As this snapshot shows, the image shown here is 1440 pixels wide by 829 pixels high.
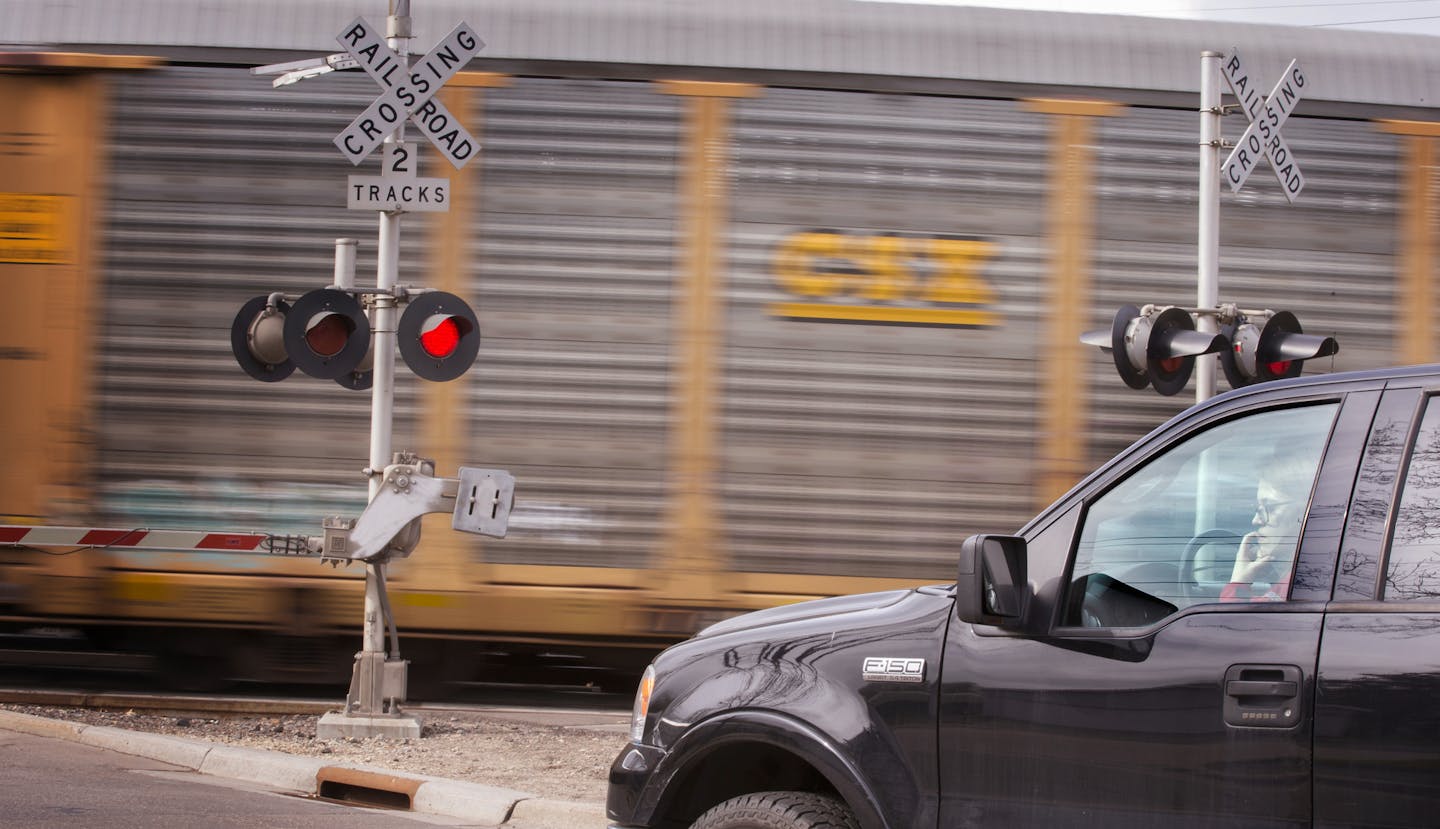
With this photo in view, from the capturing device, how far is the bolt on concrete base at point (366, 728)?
352 inches

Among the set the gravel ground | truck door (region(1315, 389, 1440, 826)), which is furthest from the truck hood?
the gravel ground

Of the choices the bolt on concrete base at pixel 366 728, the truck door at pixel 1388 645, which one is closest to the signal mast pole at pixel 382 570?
the bolt on concrete base at pixel 366 728

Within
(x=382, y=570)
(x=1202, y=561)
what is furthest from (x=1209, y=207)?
(x=1202, y=561)

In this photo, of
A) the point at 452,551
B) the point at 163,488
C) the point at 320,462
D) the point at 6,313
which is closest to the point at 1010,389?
the point at 452,551

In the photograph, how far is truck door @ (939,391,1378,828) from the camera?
130 inches

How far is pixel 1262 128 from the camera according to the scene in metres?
9.66

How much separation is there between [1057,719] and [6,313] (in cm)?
896

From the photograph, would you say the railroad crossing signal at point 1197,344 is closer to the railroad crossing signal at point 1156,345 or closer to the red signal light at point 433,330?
the railroad crossing signal at point 1156,345

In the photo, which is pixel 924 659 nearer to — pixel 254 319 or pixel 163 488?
pixel 254 319

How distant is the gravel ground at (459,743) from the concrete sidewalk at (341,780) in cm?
22

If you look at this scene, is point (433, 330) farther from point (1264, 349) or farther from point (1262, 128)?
point (1262, 128)

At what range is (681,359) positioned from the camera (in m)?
10.4

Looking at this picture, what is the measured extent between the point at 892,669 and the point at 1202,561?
809 millimetres

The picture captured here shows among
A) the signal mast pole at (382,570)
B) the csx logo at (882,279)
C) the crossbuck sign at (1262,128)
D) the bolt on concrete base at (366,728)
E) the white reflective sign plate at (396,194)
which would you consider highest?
the crossbuck sign at (1262,128)
